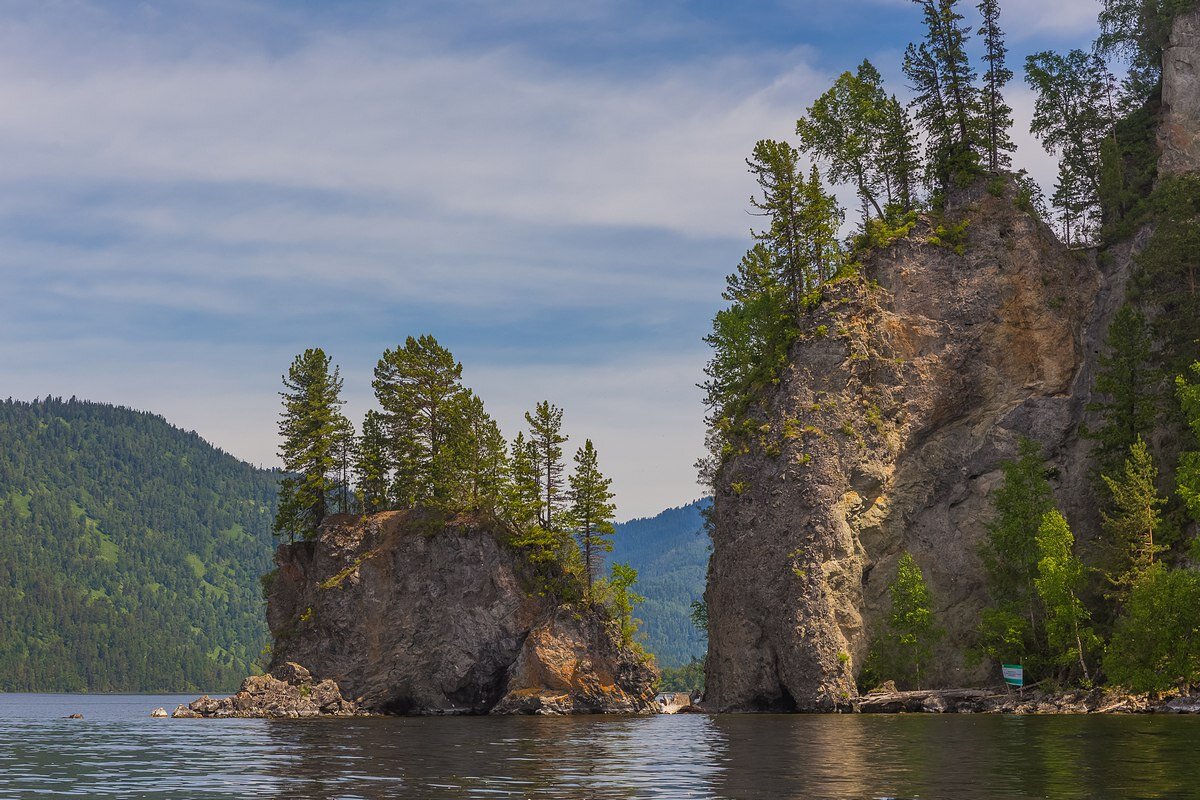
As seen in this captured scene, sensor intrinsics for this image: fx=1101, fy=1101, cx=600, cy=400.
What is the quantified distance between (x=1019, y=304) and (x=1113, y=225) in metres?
11.2

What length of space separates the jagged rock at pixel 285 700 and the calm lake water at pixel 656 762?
34.2m

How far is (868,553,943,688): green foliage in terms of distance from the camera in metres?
86.5

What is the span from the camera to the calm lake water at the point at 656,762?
109 ft

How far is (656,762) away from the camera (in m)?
45.2

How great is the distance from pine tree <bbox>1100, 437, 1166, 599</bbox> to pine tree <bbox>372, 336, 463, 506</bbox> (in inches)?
2570

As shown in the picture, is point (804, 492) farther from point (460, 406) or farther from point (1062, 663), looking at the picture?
point (460, 406)

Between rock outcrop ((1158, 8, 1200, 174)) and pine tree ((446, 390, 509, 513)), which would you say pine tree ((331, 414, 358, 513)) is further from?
rock outcrop ((1158, 8, 1200, 174))

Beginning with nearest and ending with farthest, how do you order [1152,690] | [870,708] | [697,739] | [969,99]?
[697,739], [1152,690], [870,708], [969,99]

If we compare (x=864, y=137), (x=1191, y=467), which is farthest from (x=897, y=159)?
(x=1191, y=467)

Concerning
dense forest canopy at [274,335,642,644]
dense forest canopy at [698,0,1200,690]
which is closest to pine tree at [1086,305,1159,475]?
dense forest canopy at [698,0,1200,690]

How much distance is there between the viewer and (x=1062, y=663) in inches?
3029

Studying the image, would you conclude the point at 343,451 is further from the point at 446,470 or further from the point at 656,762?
the point at 656,762

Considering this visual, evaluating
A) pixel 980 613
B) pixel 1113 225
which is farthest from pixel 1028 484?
pixel 1113 225

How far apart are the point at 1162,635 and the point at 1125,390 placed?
22040 millimetres
